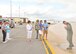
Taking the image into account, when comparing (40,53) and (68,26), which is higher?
(68,26)

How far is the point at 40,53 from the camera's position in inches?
596

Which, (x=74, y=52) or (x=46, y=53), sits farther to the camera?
(x=74, y=52)

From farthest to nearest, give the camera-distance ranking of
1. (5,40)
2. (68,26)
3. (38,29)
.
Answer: (38,29), (5,40), (68,26)

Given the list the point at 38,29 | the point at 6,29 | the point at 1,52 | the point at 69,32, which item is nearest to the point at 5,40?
the point at 6,29

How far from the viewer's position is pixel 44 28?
2452 centimetres

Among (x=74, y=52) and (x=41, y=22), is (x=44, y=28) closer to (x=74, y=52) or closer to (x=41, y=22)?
(x=41, y=22)

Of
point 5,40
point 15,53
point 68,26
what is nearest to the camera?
point 15,53

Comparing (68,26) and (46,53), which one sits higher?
(68,26)

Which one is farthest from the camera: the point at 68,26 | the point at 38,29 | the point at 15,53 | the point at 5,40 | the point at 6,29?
the point at 38,29

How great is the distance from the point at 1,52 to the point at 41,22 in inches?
409

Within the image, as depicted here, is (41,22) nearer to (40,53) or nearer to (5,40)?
(5,40)

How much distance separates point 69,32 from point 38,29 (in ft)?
18.9

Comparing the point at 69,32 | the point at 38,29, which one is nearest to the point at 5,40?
the point at 38,29

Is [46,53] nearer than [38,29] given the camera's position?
Yes
